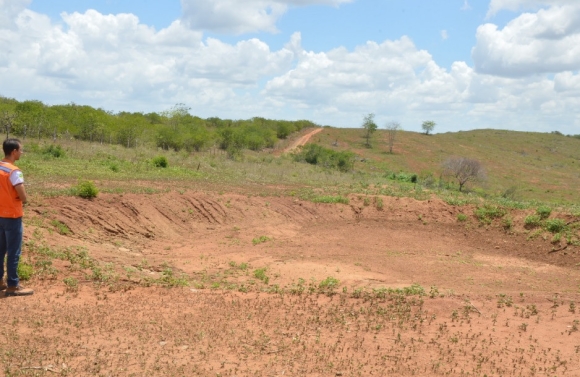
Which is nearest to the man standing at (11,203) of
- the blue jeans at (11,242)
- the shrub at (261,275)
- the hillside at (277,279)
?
the blue jeans at (11,242)

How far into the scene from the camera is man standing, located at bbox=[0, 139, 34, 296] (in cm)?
708

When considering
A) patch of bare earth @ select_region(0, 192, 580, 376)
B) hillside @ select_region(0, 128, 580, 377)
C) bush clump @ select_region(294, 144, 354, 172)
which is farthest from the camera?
bush clump @ select_region(294, 144, 354, 172)

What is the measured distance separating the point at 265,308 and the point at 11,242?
3.71 meters

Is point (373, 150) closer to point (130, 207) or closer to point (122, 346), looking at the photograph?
point (130, 207)

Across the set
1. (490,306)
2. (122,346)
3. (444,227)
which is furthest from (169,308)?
(444,227)

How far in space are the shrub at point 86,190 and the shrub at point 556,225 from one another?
1449 centimetres

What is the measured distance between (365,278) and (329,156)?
3276cm

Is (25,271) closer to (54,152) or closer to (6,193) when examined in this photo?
(6,193)

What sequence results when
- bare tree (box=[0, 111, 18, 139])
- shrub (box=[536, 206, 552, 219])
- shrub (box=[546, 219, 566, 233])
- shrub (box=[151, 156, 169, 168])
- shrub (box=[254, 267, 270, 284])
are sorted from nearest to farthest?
shrub (box=[254, 267, 270, 284]) < shrub (box=[546, 219, 566, 233]) < shrub (box=[536, 206, 552, 219]) < shrub (box=[151, 156, 169, 168]) < bare tree (box=[0, 111, 18, 139])

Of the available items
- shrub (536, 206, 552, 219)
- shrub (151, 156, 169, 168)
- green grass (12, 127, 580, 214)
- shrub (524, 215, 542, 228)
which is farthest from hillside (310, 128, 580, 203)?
shrub (151, 156, 169, 168)

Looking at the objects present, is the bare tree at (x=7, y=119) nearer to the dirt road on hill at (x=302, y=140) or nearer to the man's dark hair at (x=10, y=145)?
the man's dark hair at (x=10, y=145)

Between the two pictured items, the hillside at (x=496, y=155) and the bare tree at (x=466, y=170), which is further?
the hillside at (x=496, y=155)

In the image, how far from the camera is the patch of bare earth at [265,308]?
610cm

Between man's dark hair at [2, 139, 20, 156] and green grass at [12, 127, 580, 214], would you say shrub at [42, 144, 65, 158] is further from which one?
man's dark hair at [2, 139, 20, 156]
